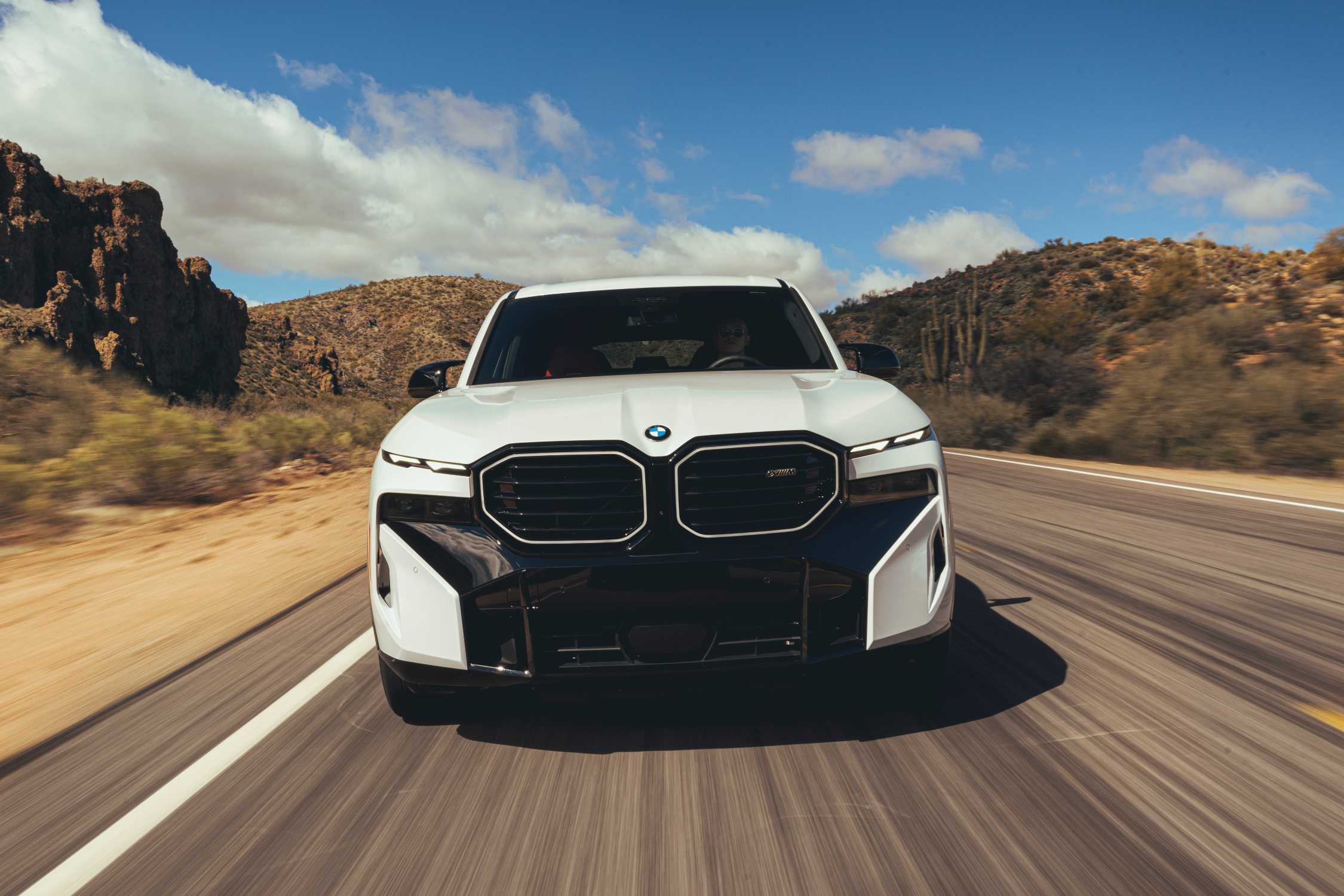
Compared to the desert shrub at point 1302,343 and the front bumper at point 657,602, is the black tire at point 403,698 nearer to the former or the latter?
the front bumper at point 657,602

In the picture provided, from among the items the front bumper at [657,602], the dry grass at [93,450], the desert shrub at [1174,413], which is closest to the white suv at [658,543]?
the front bumper at [657,602]

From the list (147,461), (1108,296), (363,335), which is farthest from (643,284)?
(363,335)

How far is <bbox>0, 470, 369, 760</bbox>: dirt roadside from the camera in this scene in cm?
452

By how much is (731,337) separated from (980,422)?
61.7 ft

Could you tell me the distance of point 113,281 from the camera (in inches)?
1949

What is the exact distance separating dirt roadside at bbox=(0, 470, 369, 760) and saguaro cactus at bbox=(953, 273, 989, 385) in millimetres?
20396

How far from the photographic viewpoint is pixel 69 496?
10.4 metres

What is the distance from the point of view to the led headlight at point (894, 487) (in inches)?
128

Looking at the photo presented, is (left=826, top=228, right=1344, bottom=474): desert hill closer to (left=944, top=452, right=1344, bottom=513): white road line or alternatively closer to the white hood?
(left=944, top=452, right=1344, bottom=513): white road line

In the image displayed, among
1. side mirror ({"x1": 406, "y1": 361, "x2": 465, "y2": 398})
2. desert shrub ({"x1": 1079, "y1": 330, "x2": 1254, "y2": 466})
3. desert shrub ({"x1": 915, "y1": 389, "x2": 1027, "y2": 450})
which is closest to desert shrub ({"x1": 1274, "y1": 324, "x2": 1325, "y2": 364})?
desert shrub ({"x1": 1079, "y1": 330, "x2": 1254, "y2": 466})

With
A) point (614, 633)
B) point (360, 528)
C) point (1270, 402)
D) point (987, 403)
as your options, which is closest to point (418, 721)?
point (614, 633)

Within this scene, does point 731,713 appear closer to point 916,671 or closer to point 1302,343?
point 916,671

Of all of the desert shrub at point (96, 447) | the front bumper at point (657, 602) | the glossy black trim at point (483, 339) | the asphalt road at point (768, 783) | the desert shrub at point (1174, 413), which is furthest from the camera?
the desert shrub at point (1174, 413)

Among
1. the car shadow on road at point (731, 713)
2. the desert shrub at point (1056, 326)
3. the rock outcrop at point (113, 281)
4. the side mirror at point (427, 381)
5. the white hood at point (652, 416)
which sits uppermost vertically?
the rock outcrop at point (113, 281)
